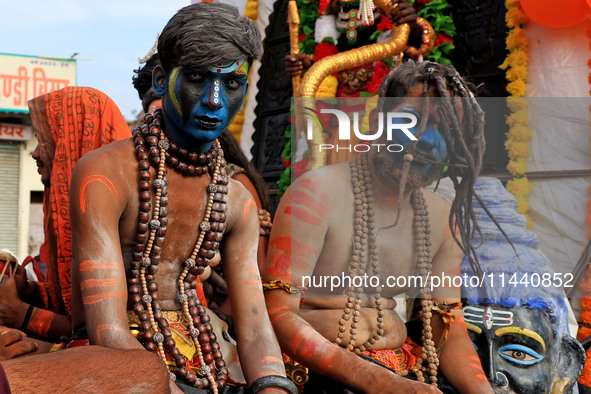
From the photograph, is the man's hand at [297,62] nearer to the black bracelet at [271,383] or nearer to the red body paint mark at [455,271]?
the red body paint mark at [455,271]

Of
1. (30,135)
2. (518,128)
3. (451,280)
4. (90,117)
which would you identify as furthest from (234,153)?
(30,135)

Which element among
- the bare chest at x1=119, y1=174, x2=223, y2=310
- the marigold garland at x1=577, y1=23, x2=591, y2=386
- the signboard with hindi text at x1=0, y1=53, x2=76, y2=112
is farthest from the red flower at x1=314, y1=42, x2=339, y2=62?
the signboard with hindi text at x1=0, y1=53, x2=76, y2=112

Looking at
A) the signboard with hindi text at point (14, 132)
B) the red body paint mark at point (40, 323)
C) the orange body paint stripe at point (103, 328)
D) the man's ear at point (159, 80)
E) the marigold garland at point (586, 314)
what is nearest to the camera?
the orange body paint stripe at point (103, 328)

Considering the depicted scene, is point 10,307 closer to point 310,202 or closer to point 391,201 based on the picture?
point 310,202

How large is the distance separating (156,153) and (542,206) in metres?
3.48

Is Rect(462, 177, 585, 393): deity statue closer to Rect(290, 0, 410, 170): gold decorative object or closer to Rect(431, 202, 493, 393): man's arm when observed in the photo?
Rect(431, 202, 493, 393): man's arm

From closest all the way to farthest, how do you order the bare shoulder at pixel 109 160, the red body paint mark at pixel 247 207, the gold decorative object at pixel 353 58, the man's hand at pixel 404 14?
the bare shoulder at pixel 109 160, the red body paint mark at pixel 247 207, the gold decorative object at pixel 353 58, the man's hand at pixel 404 14

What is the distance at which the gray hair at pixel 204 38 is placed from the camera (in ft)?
7.38

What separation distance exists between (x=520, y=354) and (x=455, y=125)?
1061 millimetres

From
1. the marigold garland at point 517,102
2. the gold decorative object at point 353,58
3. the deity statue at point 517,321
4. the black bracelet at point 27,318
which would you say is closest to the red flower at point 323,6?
the gold decorative object at point 353,58

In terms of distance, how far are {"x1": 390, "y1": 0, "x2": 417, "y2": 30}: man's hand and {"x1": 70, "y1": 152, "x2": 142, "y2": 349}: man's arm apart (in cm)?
381

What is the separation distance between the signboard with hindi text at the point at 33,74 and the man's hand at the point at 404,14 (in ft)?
50.3

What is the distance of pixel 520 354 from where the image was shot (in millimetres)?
3020

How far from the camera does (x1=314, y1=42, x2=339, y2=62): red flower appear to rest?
6293 mm
